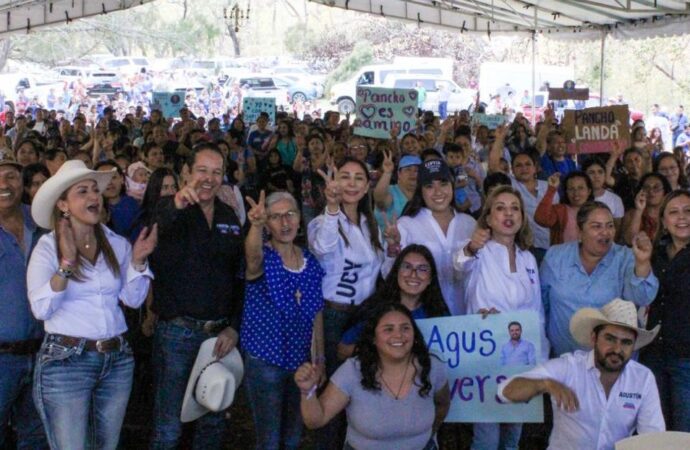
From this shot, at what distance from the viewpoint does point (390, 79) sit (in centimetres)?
3544

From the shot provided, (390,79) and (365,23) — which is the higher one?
(365,23)

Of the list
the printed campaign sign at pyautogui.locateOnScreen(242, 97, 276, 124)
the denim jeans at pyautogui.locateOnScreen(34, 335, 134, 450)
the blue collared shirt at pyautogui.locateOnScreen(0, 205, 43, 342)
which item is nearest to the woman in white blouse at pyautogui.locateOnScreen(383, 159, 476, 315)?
the denim jeans at pyautogui.locateOnScreen(34, 335, 134, 450)

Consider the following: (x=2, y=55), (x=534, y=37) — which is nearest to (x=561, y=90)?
(x=534, y=37)

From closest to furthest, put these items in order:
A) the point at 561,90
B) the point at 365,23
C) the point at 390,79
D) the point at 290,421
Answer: the point at 290,421
the point at 561,90
the point at 390,79
the point at 365,23

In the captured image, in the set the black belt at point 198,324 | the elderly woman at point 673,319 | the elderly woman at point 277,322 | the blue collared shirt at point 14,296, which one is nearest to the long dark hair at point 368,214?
the elderly woman at point 277,322

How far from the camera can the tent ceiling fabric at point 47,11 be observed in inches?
682

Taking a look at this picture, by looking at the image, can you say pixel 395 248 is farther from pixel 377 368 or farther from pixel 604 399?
pixel 604 399

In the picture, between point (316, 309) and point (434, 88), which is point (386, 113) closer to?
point (316, 309)

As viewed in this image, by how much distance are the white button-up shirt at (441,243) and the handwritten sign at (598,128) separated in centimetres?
475

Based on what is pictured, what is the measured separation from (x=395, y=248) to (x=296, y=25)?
176ft

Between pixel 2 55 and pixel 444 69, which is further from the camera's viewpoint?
pixel 2 55

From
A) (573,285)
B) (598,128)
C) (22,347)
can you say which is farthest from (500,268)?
(598,128)

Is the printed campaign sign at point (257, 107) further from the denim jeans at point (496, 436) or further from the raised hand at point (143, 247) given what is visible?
the raised hand at point (143, 247)

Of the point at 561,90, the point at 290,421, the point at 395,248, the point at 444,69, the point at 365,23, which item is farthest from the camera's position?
the point at 365,23
